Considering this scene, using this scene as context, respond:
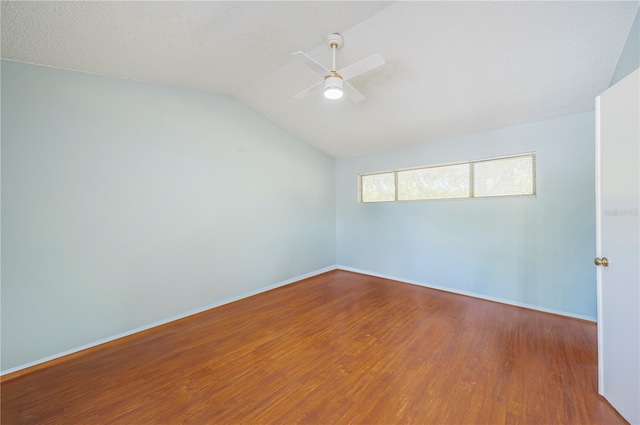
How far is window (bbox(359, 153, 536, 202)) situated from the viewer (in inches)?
124

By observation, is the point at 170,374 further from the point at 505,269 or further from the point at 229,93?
the point at 505,269

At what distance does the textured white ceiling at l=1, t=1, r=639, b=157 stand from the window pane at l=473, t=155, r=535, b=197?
1.78 ft

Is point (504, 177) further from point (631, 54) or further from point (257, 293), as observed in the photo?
point (257, 293)

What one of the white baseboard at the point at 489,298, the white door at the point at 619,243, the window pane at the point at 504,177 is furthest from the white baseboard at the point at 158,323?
the white door at the point at 619,243

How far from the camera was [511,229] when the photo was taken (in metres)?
3.17

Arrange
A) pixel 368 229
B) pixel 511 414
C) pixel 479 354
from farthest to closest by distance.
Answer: pixel 368 229 < pixel 479 354 < pixel 511 414

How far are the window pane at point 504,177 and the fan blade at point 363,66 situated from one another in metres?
2.53

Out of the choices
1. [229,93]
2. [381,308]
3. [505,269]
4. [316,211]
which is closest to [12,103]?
[229,93]

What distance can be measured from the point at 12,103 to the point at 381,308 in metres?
4.36

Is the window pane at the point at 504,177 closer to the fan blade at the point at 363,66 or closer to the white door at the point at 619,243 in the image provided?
the white door at the point at 619,243

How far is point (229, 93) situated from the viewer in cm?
338

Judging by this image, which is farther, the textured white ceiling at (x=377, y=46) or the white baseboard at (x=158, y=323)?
the white baseboard at (x=158, y=323)

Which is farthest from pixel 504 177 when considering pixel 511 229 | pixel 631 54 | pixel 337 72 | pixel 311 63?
pixel 311 63

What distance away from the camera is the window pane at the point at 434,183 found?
366 cm
